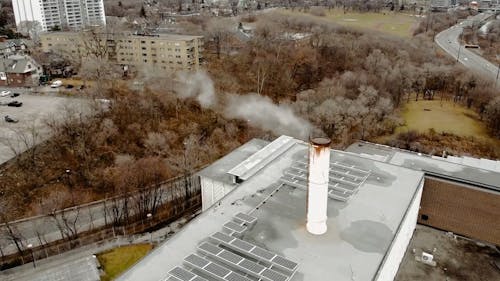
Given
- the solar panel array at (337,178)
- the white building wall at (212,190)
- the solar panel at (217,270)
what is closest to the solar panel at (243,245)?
the solar panel at (217,270)

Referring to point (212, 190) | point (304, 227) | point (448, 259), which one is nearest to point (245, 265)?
point (304, 227)

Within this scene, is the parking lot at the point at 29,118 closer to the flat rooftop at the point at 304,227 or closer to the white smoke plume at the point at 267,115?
the white smoke plume at the point at 267,115

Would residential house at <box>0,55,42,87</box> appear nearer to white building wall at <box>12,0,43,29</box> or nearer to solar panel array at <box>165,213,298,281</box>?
white building wall at <box>12,0,43,29</box>

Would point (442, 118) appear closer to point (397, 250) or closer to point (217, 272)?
point (397, 250)

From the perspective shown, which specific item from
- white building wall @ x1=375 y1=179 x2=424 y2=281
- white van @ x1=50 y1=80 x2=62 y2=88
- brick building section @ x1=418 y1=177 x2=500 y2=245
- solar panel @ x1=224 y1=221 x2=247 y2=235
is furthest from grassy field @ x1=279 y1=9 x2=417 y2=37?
solar panel @ x1=224 y1=221 x2=247 y2=235

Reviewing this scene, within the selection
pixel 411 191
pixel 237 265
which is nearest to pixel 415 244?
pixel 411 191
